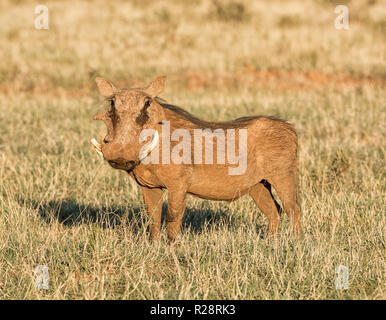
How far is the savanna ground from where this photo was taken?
4.27 m

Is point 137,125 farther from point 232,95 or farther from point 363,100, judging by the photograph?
point 232,95

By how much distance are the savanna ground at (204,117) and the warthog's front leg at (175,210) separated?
123 mm

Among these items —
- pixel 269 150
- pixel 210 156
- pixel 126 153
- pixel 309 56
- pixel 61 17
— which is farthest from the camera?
pixel 61 17

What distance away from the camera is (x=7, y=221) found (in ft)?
18.0

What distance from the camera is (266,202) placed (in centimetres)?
558

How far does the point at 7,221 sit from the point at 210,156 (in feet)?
6.28

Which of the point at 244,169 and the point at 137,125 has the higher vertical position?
the point at 137,125

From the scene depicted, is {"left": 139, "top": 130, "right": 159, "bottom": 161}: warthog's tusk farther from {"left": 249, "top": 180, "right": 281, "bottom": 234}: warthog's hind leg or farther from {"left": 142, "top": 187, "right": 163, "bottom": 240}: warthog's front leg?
{"left": 249, "top": 180, "right": 281, "bottom": 234}: warthog's hind leg

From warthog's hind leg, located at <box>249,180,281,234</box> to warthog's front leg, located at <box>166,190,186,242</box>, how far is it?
98 centimetres

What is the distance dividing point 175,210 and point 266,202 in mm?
1121

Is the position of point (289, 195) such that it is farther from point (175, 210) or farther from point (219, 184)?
point (175, 210)

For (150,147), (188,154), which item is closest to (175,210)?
(188,154)
